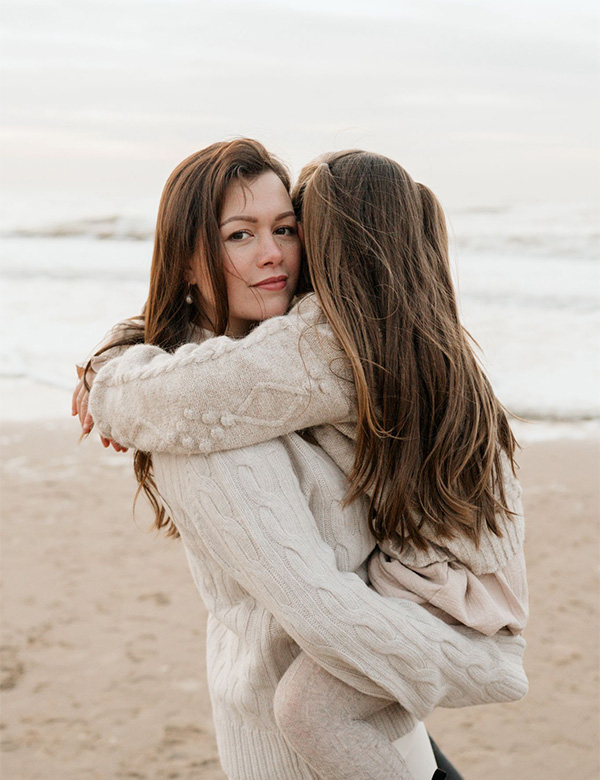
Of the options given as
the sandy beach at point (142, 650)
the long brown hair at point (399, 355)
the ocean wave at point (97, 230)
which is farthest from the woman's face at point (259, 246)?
the ocean wave at point (97, 230)

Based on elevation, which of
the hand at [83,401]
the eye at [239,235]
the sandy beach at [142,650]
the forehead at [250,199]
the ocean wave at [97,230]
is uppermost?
the forehead at [250,199]

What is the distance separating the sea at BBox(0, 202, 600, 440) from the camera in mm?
7746

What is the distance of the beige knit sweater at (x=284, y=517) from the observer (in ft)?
4.98

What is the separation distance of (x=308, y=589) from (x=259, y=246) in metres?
0.68

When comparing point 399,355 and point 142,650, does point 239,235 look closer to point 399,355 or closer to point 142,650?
point 399,355

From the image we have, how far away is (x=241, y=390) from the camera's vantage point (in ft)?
5.08

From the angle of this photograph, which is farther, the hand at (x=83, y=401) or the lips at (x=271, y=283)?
the hand at (x=83, y=401)

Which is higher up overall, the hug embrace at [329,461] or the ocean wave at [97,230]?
the hug embrace at [329,461]

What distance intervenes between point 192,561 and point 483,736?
88.9 inches

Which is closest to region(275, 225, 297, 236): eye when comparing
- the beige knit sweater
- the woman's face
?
the woman's face

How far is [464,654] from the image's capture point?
161cm

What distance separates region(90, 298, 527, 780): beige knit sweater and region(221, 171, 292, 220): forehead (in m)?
0.25

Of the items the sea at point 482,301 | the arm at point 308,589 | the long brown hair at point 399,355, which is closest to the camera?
the arm at point 308,589

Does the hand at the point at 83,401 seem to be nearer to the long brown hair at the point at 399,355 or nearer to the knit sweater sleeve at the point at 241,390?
the knit sweater sleeve at the point at 241,390
